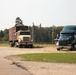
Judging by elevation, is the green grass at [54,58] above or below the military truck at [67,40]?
below

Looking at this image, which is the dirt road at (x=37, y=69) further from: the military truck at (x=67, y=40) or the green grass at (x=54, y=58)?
the military truck at (x=67, y=40)

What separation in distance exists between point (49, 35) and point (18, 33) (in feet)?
230

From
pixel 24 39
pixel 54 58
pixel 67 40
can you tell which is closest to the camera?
pixel 54 58

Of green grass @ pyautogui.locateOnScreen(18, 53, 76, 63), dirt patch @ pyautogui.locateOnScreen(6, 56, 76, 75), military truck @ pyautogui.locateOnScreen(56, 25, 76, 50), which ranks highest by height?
military truck @ pyautogui.locateOnScreen(56, 25, 76, 50)

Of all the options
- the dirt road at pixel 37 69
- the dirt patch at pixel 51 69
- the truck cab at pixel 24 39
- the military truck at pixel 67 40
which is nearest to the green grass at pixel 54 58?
the dirt road at pixel 37 69

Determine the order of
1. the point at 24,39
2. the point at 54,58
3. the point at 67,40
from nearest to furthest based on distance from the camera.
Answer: the point at 54,58, the point at 67,40, the point at 24,39

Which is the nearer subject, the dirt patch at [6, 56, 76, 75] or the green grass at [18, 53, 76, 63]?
the dirt patch at [6, 56, 76, 75]

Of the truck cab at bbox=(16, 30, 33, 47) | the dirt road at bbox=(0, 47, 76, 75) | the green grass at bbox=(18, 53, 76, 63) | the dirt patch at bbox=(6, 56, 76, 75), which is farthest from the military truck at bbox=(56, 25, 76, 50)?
the dirt patch at bbox=(6, 56, 76, 75)

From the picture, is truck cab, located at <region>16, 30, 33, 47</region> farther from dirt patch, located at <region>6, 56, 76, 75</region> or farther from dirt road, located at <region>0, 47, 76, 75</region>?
dirt patch, located at <region>6, 56, 76, 75</region>

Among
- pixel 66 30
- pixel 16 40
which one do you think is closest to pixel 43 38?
pixel 16 40

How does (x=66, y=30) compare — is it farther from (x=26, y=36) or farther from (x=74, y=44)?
(x=26, y=36)

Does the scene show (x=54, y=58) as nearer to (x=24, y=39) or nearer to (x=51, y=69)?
(x=51, y=69)

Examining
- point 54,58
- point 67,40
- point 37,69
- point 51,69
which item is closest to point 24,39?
point 67,40

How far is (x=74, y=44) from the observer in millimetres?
42375
